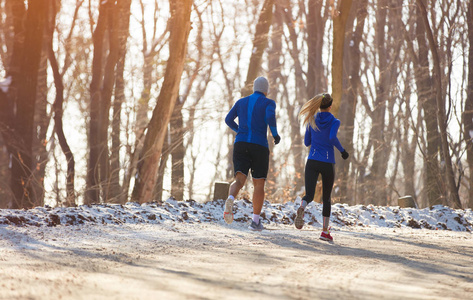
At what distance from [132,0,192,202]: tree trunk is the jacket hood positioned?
272 inches

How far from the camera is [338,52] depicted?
15.7 meters

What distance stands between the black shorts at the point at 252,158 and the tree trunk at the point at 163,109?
6206mm

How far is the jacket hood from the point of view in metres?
8.46


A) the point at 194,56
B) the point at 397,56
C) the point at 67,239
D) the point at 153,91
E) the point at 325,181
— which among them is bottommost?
the point at 67,239

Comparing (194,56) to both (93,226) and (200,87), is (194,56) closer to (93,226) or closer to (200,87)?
(200,87)

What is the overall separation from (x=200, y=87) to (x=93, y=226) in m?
20.5

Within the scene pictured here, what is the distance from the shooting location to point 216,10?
26438mm

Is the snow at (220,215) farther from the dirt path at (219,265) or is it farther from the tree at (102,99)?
the tree at (102,99)

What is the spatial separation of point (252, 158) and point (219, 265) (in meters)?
3.72

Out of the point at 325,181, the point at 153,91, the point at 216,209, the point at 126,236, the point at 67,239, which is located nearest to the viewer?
the point at 67,239

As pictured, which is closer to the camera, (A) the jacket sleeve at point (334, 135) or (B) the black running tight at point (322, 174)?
(A) the jacket sleeve at point (334, 135)

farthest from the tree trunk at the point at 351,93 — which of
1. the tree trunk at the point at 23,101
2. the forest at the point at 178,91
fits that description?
the tree trunk at the point at 23,101

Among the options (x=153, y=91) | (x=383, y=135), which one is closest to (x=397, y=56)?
(x=383, y=135)

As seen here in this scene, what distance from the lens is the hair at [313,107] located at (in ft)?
27.7
